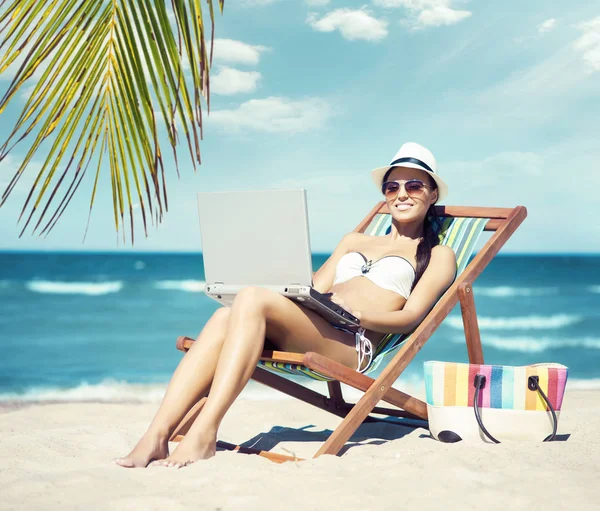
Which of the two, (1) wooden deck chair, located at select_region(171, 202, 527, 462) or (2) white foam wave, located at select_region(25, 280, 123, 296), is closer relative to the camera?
(1) wooden deck chair, located at select_region(171, 202, 527, 462)

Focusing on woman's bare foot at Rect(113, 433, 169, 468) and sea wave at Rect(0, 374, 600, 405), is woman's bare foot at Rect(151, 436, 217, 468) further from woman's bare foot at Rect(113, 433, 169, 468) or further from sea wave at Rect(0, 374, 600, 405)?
sea wave at Rect(0, 374, 600, 405)

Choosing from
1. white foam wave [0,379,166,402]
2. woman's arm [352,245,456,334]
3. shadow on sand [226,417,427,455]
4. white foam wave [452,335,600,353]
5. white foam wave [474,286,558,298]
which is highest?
woman's arm [352,245,456,334]

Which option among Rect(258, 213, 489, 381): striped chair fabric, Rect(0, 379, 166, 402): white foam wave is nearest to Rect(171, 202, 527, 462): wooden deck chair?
Rect(258, 213, 489, 381): striped chair fabric

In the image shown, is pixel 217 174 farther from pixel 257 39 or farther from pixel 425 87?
pixel 425 87

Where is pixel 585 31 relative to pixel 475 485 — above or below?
above

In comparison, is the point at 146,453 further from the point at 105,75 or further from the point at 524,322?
the point at 524,322

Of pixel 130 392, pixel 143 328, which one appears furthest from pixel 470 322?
→ pixel 143 328

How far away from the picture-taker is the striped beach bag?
2.98 meters

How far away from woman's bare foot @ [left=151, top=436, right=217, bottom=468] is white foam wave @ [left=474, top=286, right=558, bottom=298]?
21.0 meters

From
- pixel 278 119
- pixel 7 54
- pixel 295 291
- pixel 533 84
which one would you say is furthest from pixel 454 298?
pixel 278 119

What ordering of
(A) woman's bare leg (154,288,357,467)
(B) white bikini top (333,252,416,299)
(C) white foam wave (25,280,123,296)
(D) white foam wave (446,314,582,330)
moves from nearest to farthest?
(A) woman's bare leg (154,288,357,467)
(B) white bikini top (333,252,416,299)
(D) white foam wave (446,314,582,330)
(C) white foam wave (25,280,123,296)

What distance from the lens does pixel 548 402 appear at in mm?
2963

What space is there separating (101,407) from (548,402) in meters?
2.83

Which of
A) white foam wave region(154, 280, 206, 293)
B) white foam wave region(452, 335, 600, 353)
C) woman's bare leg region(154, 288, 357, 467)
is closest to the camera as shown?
woman's bare leg region(154, 288, 357, 467)
